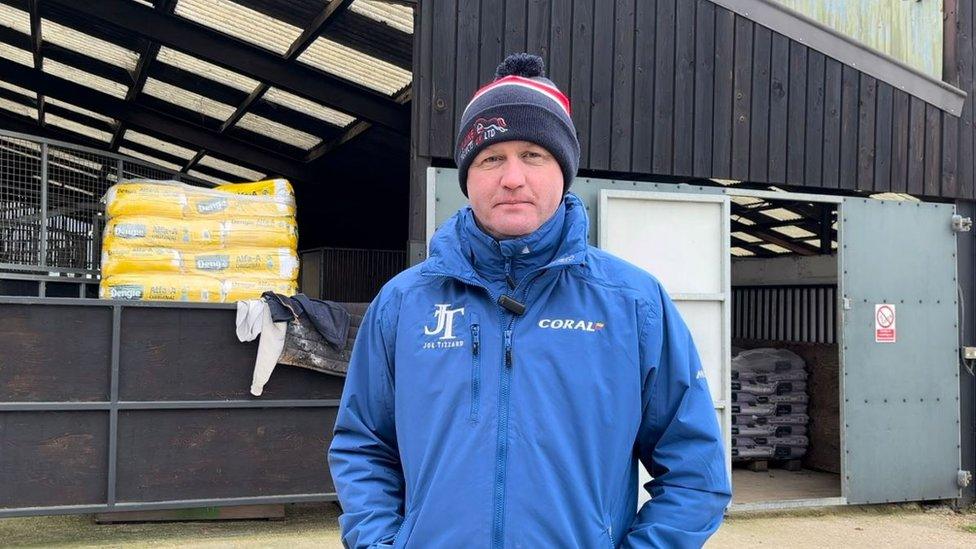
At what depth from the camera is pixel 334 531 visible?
20.1 ft

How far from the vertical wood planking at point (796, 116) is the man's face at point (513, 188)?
214 inches

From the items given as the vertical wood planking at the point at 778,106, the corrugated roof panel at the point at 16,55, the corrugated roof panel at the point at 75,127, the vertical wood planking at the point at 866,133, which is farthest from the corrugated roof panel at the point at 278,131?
the vertical wood planking at the point at 866,133

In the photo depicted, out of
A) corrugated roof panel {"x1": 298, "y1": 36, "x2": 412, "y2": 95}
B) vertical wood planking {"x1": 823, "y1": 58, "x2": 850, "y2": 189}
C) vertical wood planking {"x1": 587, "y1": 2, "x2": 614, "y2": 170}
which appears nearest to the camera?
vertical wood planking {"x1": 587, "y1": 2, "x2": 614, "y2": 170}

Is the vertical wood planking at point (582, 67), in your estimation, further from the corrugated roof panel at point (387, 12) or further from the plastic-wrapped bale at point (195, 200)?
the plastic-wrapped bale at point (195, 200)

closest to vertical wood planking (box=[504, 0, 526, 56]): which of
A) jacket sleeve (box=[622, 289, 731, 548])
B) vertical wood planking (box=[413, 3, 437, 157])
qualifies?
vertical wood planking (box=[413, 3, 437, 157])

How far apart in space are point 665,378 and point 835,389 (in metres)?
7.72

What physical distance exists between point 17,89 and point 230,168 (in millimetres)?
2968

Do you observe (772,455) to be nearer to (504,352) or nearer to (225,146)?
(225,146)

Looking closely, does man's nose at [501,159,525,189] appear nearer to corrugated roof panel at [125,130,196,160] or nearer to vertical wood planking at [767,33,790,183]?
vertical wood planking at [767,33,790,183]

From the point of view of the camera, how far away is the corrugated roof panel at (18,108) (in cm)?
1152

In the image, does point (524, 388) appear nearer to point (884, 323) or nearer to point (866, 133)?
point (884, 323)

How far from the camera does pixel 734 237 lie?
44.5 ft

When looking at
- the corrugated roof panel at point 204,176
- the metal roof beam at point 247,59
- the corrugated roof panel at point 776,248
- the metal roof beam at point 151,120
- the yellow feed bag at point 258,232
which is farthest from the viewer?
the corrugated roof panel at point 204,176

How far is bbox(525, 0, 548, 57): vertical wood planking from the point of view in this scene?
6277 mm
